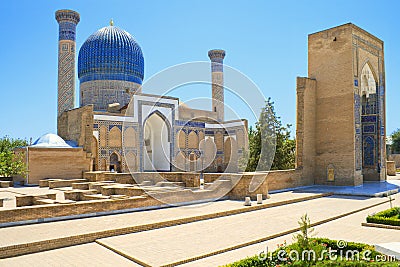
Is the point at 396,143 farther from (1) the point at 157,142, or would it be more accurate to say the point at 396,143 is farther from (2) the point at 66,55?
(2) the point at 66,55

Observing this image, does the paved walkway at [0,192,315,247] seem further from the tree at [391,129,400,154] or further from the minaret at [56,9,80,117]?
the tree at [391,129,400,154]

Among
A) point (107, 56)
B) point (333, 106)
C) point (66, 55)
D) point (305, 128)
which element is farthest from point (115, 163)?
point (333, 106)

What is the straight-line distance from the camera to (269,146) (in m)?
16.8

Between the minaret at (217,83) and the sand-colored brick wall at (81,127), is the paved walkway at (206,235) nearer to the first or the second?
the sand-colored brick wall at (81,127)

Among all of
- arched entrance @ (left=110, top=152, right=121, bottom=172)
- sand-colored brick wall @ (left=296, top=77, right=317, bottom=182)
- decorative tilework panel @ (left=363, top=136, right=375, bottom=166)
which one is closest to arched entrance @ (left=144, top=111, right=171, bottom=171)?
arched entrance @ (left=110, top=152, right=121, bottom=172)

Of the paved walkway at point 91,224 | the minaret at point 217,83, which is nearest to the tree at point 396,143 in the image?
the minaret at point 217,83

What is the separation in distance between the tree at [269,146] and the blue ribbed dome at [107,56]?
9642 mm

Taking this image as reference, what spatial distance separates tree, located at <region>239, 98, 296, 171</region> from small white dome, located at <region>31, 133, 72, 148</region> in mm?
8809

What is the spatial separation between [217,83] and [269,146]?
40.2ft

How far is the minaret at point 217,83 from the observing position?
27906 mm

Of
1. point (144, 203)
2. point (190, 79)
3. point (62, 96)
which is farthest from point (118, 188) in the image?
point (62, 96)

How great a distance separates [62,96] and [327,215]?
17.5 meters

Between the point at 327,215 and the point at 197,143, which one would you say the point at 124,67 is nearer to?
the point at 197,143

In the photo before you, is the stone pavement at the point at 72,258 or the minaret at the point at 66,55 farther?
the minaret at the point at 66,55
